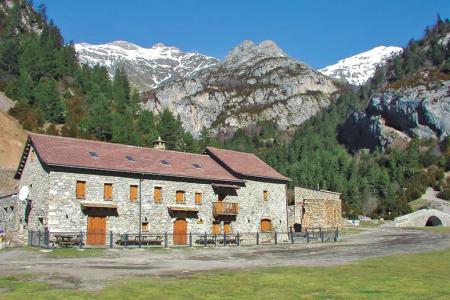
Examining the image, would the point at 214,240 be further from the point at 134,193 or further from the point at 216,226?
the point at 134,193

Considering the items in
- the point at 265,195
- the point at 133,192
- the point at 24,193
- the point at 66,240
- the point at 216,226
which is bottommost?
the point at 66,240

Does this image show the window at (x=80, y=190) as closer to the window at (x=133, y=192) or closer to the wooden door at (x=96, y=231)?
the wooden door at (x=96, y=231)

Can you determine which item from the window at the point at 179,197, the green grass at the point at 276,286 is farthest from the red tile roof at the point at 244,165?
the green grass at the point at 276,286

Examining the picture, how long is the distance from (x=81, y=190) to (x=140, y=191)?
4784 mm

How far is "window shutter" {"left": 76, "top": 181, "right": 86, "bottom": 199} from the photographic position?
3897cm

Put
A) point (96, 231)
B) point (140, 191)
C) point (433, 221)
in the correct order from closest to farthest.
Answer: point (96, 231) < point (140, 191) < point (433, 221)

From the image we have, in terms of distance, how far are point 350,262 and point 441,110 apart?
116092 millimetres

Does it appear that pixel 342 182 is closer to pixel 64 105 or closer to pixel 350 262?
pixel 64 105

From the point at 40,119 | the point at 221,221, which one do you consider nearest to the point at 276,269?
the point at 221,221

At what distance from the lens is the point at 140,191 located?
42062mm

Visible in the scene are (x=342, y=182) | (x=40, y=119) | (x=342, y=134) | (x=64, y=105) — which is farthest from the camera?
(x=342, y=134)

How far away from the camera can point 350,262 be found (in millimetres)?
27672

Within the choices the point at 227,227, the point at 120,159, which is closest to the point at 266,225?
the point at 227,227

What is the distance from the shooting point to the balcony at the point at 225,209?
45.7 m
